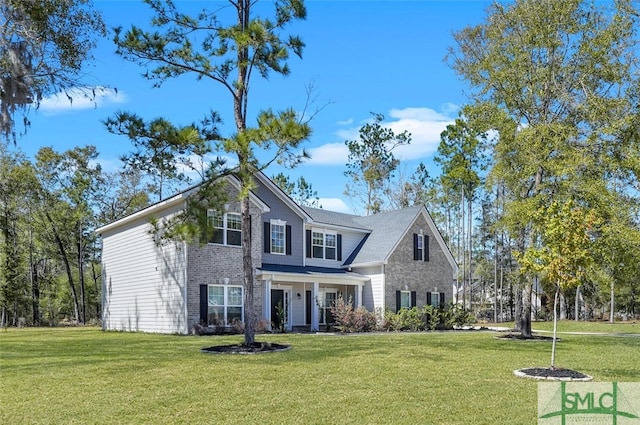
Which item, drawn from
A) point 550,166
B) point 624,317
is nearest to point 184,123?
point 550,166

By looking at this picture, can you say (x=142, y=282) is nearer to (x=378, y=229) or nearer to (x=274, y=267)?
(x=274, y=267)

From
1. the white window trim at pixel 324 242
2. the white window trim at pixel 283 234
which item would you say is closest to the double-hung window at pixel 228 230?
the white window trim at pixel 283 234

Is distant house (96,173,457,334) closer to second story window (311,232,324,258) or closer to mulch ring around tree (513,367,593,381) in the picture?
second story window (311,232,324,258)

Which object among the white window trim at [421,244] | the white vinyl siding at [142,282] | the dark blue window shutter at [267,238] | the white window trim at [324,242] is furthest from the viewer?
the white window trim at [421,244]

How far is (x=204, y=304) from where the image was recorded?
2059 centimetres

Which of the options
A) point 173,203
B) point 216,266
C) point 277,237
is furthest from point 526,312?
point 173,203

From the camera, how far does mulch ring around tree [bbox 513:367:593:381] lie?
9.50 meters

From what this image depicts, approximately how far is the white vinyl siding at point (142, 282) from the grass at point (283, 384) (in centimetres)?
639

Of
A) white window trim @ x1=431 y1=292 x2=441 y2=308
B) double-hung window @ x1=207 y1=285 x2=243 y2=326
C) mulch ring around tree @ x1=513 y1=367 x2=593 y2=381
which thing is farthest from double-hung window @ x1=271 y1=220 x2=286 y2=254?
mulch ring around tree @ x1=513 y1=367 x2=593 y2=381

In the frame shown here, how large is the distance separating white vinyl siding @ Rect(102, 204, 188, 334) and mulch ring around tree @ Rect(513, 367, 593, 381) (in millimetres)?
13161

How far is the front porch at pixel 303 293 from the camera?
22672 mm

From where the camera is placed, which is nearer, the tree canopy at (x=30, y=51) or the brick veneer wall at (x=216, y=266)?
the tree canopy at (x=30, y=51)

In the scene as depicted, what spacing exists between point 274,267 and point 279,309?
187 centimetres

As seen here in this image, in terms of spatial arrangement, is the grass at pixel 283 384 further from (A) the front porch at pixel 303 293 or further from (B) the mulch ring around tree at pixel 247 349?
(A) the front porch at pixel 303 293
